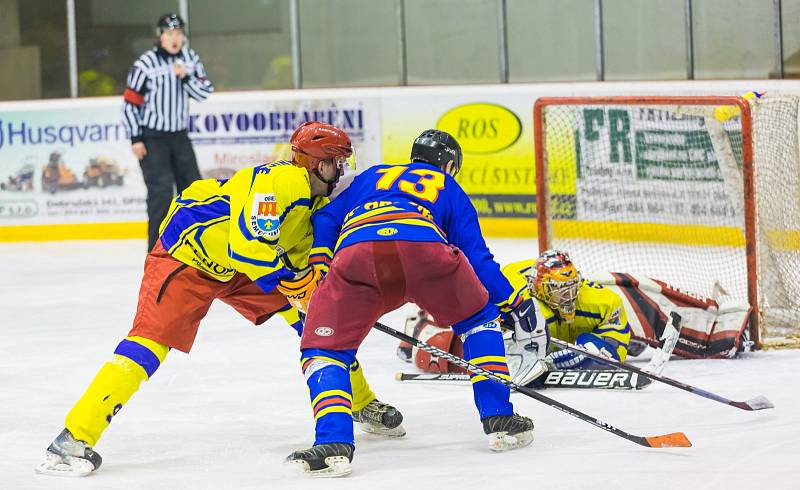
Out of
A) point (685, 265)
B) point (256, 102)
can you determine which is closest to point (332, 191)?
point (685, 265)

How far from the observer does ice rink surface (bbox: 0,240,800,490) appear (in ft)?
11.5

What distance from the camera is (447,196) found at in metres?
3.64

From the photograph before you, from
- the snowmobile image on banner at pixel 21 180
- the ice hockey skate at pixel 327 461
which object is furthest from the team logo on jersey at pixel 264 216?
the snowmobile image on banner at pixel 21 180

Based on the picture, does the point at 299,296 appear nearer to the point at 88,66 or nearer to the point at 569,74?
the point at 569,74

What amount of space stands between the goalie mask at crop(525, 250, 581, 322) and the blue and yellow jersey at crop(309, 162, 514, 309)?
93 cm

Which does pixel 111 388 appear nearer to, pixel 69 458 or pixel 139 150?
pixel 69 458

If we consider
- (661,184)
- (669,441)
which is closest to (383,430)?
(669,441)

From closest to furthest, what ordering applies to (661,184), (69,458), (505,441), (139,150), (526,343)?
(69,458) → (505,441) → (526,343) → (661,184) → (139,150)

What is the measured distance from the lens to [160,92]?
8.12 m

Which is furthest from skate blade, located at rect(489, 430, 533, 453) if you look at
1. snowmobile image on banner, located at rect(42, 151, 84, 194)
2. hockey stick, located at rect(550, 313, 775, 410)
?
snowmobile image on banner, located at rect(42, 151, 84, 194)

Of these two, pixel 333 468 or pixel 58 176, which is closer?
pixel 333 468

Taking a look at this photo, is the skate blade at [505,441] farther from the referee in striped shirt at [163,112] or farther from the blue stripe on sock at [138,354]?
the referee in striped shirt at [163,112]

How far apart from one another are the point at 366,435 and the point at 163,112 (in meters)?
4.48

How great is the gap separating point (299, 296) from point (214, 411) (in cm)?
95
